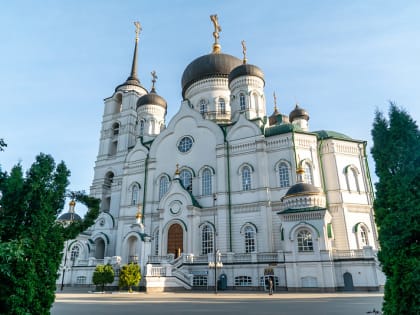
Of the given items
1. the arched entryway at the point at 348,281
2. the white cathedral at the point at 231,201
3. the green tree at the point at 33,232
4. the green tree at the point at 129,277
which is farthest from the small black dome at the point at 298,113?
the green tree at the point at 33,232

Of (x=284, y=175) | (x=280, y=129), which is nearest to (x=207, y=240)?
(x=284, y=175)

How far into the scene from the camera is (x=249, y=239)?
23.9 meters

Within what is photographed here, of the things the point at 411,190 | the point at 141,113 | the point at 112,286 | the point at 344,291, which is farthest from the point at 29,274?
the point at 141,113

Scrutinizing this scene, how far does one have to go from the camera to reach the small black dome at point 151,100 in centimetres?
3622

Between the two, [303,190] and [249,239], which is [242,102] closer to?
[303,190]

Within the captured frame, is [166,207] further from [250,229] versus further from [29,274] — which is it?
[29,274]

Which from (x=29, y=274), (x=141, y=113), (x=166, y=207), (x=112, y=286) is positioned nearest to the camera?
(x=29, y=274)

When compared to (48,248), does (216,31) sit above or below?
above

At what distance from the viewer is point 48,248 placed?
24.1ft

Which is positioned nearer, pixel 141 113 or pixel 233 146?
pixel 233 146

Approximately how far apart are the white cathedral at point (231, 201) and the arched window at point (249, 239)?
0.08 meters

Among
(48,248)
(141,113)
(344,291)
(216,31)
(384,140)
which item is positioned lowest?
(344,291)

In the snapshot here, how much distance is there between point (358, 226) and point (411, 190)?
18723mm

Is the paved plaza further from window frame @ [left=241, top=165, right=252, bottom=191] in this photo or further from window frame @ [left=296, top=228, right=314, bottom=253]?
window frame @ [left=241, top=165, right=252, bottom=191]
